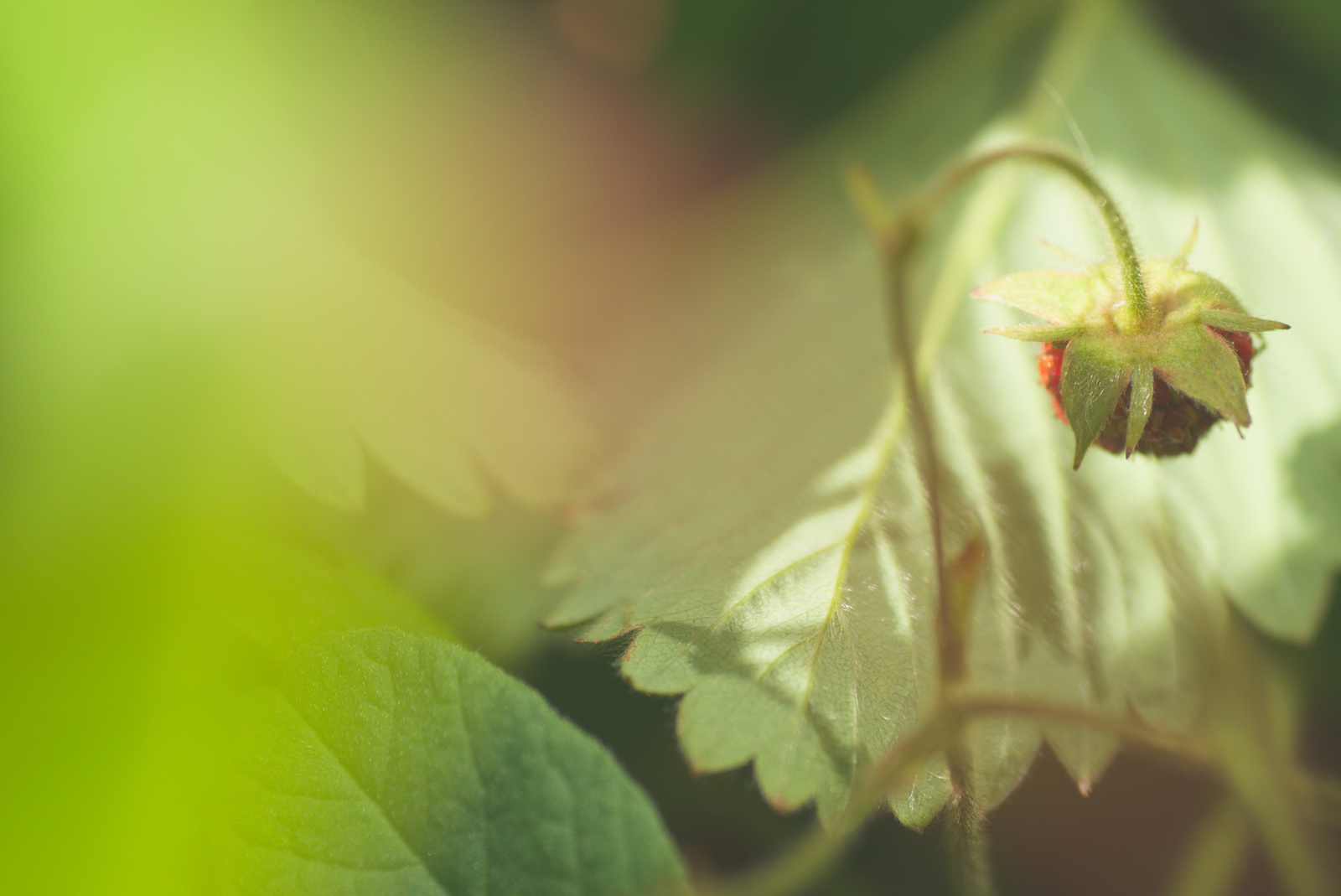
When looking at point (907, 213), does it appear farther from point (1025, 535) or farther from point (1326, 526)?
point (1326, 526)

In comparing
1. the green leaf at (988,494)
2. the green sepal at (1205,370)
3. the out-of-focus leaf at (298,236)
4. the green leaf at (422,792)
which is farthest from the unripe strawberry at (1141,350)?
the out-of-focus leaf at (298,236)

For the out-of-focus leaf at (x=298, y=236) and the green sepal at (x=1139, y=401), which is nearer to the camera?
the green sepal at (x=1139, y=401)

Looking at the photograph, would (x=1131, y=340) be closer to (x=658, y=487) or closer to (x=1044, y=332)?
(x=1044, y=332)

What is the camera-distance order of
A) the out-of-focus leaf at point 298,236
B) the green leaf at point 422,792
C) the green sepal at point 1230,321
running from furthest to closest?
the out-of-focus leaf at point 298,236, the green sepal at point 1230,321, the green leaf at point 422,792

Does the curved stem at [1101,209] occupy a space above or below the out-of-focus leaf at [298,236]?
below

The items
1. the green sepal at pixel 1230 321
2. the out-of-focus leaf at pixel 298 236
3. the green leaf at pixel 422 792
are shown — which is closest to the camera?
the green leaf at pixel 422 792

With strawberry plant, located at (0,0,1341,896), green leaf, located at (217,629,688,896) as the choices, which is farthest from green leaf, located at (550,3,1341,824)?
green leaf, located at (217,629,688,896)

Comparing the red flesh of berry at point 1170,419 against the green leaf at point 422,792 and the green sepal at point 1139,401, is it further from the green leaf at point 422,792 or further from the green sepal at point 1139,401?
the green leaf at point 422,792

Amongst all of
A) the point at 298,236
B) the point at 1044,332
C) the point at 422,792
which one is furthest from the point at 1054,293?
the point at 298,236
